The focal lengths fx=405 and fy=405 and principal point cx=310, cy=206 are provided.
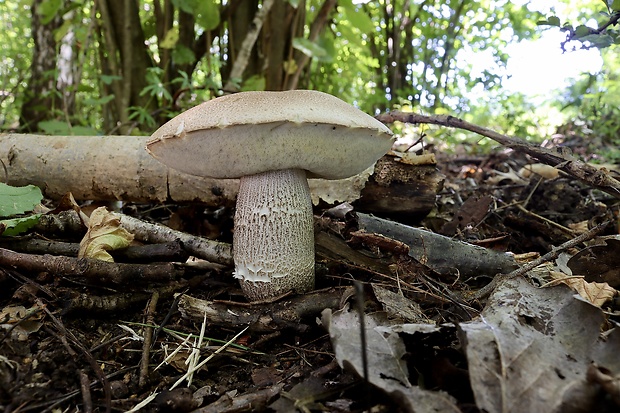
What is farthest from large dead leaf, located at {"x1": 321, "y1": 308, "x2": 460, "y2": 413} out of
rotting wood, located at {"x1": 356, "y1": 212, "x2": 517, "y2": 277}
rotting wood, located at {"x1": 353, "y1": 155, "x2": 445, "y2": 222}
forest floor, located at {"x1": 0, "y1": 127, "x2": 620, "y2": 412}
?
rotting wood, located at {"x1": 353, "y1": 155, "x2": 445, "y2": 222}

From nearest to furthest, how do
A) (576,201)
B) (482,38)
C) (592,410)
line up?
(592,410) → (576,201) → (482,38)

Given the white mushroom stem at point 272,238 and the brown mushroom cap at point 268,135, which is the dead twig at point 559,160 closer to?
the brown mushroom cap at point 268,135

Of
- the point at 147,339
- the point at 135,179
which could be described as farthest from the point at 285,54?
the point at 147,339

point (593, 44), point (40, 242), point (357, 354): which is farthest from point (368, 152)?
point (40, 242)

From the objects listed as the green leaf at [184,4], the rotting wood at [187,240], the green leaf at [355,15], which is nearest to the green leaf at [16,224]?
the rotting wood at [187,240]

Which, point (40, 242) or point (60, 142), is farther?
point (60, 142)

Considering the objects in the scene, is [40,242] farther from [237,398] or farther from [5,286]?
[237,398]

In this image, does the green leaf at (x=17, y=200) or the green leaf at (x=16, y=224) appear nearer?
the green leaf at (x=16, y=224)
